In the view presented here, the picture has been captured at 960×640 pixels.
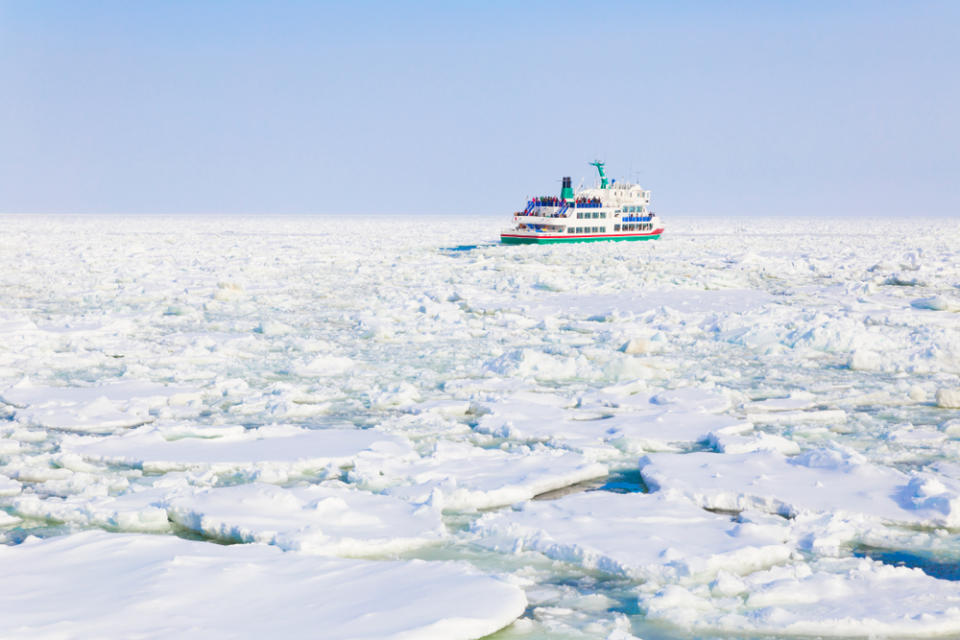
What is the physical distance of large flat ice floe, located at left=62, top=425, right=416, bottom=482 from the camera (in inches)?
215

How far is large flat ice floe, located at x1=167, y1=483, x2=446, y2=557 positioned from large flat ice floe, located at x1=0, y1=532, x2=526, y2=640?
183mm

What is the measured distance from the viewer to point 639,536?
4.22 meters

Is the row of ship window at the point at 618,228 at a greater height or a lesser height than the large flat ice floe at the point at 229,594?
greater

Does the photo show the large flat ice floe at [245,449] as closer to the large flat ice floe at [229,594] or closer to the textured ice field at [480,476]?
the textured ice field at [480,476]

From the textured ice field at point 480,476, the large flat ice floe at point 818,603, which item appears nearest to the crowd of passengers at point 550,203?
the textured ice field at point 480,476

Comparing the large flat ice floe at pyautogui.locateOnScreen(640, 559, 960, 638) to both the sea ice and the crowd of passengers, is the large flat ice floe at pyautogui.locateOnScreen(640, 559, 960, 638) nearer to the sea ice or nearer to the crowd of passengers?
the sea ice

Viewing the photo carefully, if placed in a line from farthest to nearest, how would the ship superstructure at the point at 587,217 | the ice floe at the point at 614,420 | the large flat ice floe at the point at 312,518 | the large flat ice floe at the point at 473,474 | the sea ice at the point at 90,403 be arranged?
the ship superstructure at the point at 587,217 < the sea ice at the point at 90,403 < the ice floe at the point at 614,420 < the large flat ice floe at the point at 473,474 < the large flat ice floe at the point at 312,518

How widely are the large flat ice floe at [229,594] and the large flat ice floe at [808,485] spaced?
1.83 m

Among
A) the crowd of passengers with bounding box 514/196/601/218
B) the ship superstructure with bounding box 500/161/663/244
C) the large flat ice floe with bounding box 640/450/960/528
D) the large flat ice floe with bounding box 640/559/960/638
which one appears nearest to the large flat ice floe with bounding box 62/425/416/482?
the large flat ice floe with bounding box 640/450/960/528

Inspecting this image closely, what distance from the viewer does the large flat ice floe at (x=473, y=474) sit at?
15.8 feet

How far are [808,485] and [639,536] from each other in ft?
4.53

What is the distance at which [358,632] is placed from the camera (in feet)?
10.1

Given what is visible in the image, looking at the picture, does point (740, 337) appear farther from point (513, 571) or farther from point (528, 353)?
point (513, 571)

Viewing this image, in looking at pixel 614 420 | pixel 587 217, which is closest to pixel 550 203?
pixel 587 217
